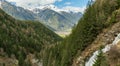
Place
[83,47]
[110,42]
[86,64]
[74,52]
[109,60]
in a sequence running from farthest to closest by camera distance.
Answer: [74,52], [83,47], [86,64], [110,42], [109,60]

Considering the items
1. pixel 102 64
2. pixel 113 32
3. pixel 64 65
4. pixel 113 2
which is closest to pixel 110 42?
pixel 113 32

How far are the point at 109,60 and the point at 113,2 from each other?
29.8 meters

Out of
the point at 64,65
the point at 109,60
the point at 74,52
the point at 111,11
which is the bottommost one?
the point at 64,65

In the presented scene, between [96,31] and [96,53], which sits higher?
[96,31]

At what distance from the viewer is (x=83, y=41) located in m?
87.2

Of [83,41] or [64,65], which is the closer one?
[83,41]

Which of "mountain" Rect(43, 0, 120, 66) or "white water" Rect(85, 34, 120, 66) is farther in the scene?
"mountain" Rect(43, 0, 120, 66)

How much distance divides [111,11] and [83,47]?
556 inches

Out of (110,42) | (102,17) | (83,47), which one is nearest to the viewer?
(110,42)

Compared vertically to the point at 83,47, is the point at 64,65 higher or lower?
lower

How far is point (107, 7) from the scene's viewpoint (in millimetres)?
82062

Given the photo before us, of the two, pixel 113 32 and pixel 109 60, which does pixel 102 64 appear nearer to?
pixel 109 60

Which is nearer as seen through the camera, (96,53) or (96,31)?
(96,53)

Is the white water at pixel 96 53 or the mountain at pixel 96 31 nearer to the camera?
the white water at pixel 96 53
